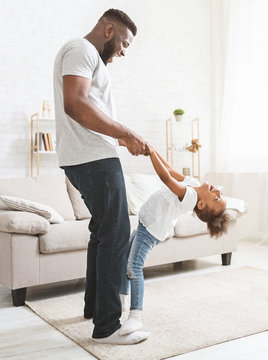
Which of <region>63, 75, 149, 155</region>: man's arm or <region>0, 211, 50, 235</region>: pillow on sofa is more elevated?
<region>63, 75, 149, 155</region>: man's arm

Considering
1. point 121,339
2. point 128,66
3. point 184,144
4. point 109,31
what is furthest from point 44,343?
point 184,144

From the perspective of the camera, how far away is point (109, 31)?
1.91m

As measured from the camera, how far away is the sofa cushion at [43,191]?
329 cm

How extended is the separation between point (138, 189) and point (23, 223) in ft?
4.55

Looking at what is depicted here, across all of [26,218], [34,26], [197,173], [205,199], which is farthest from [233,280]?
[34,26]

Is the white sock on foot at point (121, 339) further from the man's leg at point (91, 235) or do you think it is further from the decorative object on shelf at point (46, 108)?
the decorative object on shelf at point (46, 108)

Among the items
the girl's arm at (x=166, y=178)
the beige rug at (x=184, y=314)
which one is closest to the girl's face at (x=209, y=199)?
the girl's arm at (x=166, y=178)

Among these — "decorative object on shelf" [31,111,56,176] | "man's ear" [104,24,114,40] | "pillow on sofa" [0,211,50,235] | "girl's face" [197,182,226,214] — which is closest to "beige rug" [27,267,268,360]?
"pillow on sofa" [0,211,50,235]

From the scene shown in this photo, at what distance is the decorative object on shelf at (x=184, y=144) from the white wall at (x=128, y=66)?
97 mm

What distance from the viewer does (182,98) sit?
523 centimetres

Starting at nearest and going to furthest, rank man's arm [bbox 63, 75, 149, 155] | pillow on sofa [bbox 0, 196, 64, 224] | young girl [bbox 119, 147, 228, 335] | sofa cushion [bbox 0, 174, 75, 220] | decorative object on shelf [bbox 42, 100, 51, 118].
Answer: man's arm [bbox 63, 75, 149, 155] < young girl [bbox 119, 147, 228, 335] < pillow on sofa [bbox 0, 196, 64, 224] < sofa cushion [bbox 0, 174, 75, 220] < decorative object on shelf [bbox 42, 100, 51, 118]

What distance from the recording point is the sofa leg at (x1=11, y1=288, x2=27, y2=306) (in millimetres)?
2615

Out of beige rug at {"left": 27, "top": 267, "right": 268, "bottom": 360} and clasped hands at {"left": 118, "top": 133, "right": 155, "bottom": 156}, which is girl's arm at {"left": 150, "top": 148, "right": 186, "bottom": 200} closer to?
clasped hands at {"left": 118, "top": 133, "right": 155, "bottom": 156}

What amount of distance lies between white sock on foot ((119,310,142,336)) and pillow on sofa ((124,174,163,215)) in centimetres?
159
